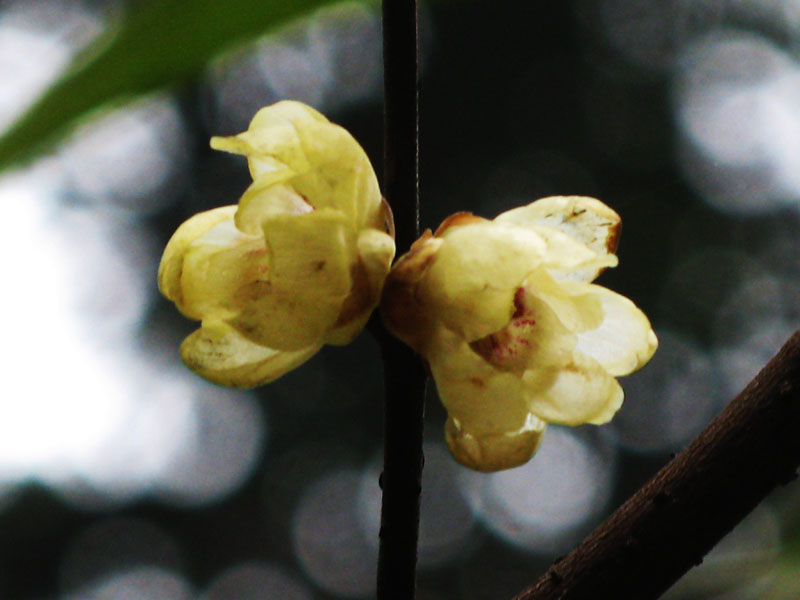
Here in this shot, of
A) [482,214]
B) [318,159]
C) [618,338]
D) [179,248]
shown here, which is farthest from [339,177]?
[482,214]

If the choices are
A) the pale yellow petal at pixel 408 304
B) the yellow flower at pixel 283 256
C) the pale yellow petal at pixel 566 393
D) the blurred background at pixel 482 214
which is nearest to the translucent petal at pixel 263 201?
the yellow flower at pixel 283 256

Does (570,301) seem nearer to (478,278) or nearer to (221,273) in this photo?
(478,278)

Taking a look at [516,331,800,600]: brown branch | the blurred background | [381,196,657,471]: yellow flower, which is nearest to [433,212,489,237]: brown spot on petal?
[381,196,657,471]: yellow flower

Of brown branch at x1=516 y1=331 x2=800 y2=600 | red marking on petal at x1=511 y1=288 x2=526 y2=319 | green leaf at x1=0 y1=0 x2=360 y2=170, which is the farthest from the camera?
red marking on petal at x1=511 y1=288 x2=526 y2=319

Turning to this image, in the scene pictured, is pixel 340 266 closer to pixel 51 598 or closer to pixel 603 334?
pixel 603 334

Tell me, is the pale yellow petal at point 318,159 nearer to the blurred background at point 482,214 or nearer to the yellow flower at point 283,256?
the yellow flower at point 283,256

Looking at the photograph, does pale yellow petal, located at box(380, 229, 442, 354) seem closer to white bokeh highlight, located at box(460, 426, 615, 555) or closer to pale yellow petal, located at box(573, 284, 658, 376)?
pale yellow petal, located at box(573, 284, 658, 376)
